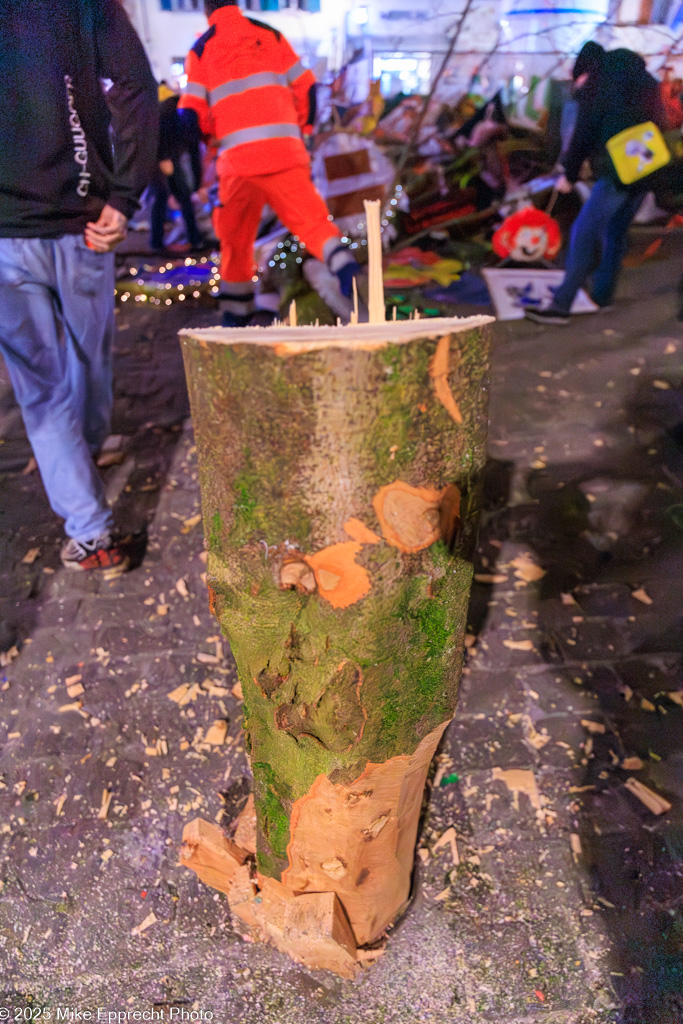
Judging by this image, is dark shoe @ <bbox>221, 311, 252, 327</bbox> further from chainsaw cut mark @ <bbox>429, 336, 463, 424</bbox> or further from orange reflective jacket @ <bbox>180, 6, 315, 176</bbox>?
chainsaw cut mark @ <bbox>429, 336, 463, 424</bbox>

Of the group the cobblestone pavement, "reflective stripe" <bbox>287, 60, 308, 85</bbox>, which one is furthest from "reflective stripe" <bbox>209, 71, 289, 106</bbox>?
the cobblestone pavement

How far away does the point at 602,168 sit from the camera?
4.25 m

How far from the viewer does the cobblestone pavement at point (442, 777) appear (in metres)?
1.33

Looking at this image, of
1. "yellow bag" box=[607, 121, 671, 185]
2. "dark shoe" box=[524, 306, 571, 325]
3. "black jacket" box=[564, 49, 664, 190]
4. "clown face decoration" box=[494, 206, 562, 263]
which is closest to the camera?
"black jacket" box=[564, 49, 664, 190]

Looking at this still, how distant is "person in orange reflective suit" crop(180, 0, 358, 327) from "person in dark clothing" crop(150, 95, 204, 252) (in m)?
0.18

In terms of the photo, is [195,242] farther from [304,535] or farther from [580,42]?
[304,535]

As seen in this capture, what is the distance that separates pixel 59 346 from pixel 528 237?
475 cm

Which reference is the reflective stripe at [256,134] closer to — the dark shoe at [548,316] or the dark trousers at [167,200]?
the dark trousers at [167,200]

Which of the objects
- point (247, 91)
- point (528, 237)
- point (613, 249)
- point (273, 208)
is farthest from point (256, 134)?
point (528, 237)

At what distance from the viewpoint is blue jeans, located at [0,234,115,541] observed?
2094 millimetres

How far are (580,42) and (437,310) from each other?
197cm

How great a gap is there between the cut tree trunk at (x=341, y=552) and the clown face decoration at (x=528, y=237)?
208 inches

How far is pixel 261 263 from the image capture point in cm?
496

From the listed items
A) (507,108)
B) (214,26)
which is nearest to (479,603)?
(214,26)
